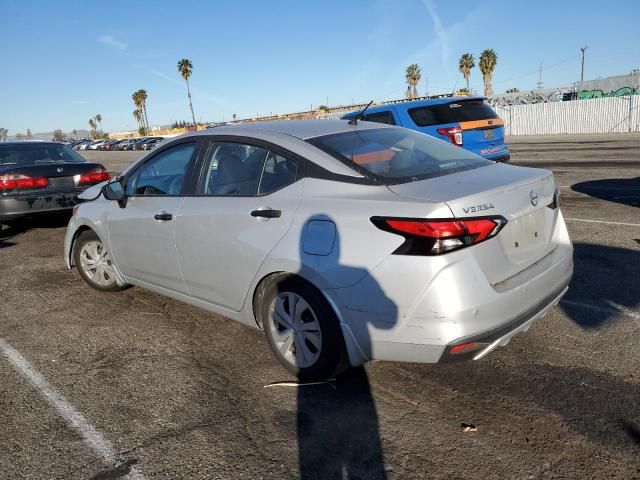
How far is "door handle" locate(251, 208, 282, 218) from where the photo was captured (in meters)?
3.23

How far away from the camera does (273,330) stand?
342 cm

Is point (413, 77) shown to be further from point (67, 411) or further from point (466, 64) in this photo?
point (67, 411)

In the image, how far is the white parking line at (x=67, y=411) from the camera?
8.95 feet

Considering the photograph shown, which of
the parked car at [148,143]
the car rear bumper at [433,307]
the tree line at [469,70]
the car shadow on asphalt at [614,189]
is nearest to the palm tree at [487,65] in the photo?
the tree line at [469,70]

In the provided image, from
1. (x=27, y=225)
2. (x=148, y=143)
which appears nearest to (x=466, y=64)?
(x=148, y=143)

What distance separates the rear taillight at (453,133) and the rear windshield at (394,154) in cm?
542

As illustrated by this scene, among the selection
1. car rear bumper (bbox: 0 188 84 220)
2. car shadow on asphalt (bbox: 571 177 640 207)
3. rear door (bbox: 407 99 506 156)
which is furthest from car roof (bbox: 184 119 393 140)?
car shadow on asphalt (bbox: 571 177 640 207)

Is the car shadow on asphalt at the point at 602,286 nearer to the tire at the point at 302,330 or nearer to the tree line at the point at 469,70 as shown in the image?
the tire at the point at 302,330

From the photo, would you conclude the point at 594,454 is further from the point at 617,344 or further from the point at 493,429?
the point at 617,344

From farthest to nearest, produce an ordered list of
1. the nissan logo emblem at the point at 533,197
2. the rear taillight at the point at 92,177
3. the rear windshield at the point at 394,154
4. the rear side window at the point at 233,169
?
the rear taillight at the point at 92,177 < the rear side window at the point at 233,169 < the rear windshield at the point at 394,154 < the nissan logo emblem at the point at 533,197

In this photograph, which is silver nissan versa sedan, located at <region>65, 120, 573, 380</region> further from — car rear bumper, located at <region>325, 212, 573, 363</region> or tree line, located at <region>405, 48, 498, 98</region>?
tree line, located at <region>405, 48, 498, 98</region>

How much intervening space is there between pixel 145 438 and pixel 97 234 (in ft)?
8.53

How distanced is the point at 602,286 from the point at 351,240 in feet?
9.63

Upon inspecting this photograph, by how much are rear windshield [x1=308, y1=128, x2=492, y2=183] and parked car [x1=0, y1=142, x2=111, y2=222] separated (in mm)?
5953
